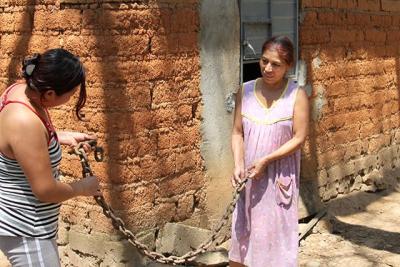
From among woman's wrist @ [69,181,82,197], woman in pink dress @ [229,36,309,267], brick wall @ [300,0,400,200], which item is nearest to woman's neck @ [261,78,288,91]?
woman in pink dress @ [229,36,309,267]

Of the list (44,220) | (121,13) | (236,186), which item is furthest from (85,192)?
(121,13)

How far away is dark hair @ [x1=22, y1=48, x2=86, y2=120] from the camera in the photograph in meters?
2.57

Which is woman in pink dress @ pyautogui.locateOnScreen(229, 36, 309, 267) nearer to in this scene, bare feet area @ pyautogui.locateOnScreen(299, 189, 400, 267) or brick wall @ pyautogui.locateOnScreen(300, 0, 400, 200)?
bare feet area @ pyautogui.locateOnScreen(299, 189, 400, 267)

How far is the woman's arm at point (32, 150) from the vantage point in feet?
8.25

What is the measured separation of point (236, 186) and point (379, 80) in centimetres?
442

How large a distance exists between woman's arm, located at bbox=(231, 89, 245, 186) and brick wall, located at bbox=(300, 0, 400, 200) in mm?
2532

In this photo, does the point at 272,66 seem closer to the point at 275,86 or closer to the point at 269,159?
the point at 275,86

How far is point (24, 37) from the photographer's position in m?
4.96

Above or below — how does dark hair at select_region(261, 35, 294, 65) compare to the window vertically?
below

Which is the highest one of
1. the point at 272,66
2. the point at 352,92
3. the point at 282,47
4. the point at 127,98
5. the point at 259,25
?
the point at 259,25

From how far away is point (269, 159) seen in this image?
A: 12.7ft

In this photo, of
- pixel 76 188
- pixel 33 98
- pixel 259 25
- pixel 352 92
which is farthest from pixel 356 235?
pixel 33 98

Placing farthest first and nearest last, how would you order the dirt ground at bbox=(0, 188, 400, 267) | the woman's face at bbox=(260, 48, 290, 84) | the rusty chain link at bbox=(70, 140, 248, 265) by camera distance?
the dirt ground at bbox=(0, 188, 400, 267)
the woman's face at bbox=(260, 48, 290, 84)
the rusty chain link at bbox=(70, 140, 248, 265)

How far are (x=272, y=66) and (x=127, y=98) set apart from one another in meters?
1.17
